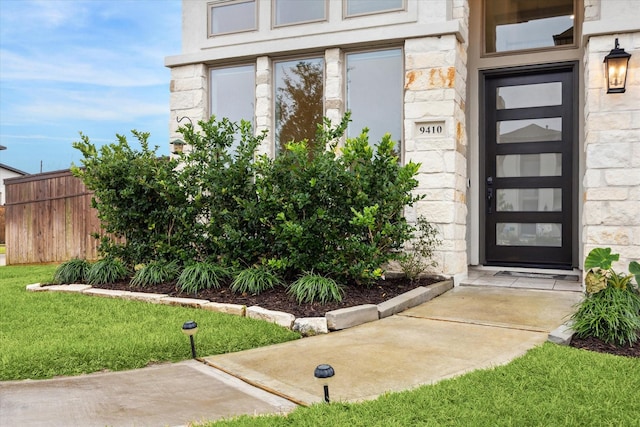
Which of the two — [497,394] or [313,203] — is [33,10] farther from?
[497,394]

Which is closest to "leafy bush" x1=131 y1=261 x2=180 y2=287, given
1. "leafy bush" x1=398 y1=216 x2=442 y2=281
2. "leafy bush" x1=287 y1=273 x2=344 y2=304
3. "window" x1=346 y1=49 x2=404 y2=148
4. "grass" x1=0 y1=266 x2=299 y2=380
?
"grass" x1=0 y1=266 x2=299 y2=380

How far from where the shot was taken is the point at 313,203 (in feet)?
16.0

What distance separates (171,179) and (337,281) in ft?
7.38

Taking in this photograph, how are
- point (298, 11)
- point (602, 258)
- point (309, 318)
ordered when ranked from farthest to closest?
point (298, 11) < point (309, 318) < point (602, 258)

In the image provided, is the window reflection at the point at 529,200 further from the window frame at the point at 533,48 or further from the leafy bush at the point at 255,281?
the leafy bush at the point at 255,281

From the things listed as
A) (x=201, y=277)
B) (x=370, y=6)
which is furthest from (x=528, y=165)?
(x=201, y=277)

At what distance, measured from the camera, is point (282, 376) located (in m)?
2.87

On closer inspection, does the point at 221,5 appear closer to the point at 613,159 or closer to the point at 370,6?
the point at 370,6

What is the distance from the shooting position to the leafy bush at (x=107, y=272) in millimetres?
5738

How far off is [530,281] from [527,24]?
11.2 ft

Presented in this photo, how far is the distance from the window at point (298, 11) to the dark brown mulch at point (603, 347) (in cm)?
490

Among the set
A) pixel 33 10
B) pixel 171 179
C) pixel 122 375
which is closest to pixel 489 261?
pixel 171 179

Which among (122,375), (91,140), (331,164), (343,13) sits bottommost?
(122,375)

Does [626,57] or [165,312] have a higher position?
[626,57]
